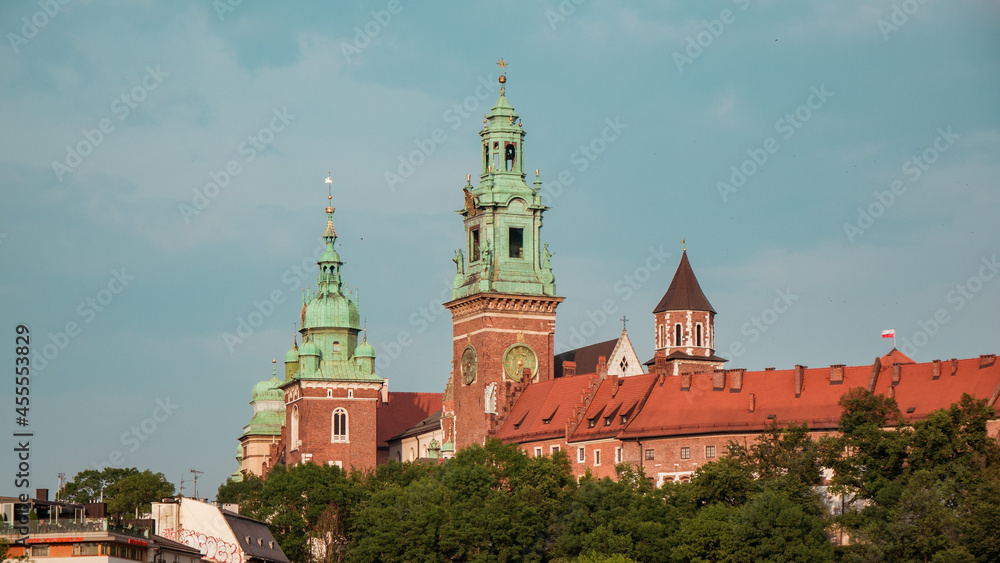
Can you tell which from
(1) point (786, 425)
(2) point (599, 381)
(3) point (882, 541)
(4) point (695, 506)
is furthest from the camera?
Answer: (2) point (599, 381)

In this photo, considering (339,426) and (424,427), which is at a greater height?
(424,427)

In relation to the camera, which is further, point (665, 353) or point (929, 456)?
point (665, 353)

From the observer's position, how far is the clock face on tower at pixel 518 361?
503 feet

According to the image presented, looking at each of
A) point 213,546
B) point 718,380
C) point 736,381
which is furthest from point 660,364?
point 213,546

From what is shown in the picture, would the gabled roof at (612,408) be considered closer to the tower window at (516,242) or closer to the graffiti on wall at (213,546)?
the tower window at (516,242)

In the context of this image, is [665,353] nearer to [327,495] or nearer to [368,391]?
[368,391]

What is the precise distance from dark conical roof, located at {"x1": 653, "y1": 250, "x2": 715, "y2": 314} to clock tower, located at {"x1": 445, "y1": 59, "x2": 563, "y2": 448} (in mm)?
18864

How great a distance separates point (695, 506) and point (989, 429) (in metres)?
17.8

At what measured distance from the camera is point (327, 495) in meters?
139

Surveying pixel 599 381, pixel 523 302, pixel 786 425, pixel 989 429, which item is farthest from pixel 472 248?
pixel 989 429

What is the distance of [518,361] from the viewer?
153625 millimetres

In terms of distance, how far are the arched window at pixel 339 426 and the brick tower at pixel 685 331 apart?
24381 mm

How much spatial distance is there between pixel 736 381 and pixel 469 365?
77.7ft

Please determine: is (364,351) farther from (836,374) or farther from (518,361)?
(836,374)
